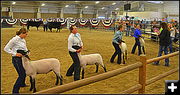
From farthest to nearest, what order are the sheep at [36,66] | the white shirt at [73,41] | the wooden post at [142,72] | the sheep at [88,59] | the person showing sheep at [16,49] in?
the sheep at [88,59]
the white shirt at [73,41]
the sheep at [36,66]
the person showing sheep at [16,49]
the wooden post at [142,72]

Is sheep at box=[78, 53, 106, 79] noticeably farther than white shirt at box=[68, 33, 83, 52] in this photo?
Yes

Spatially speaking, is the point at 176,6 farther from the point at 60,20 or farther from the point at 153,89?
the point at 153,89

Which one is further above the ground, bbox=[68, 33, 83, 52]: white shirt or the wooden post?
bbox=[68, 33, 83, 52]: white shirt

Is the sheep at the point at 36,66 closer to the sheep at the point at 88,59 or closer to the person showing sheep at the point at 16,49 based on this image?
the person showing sheep at the point at 16,49

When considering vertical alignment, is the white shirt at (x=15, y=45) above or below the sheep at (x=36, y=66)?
above

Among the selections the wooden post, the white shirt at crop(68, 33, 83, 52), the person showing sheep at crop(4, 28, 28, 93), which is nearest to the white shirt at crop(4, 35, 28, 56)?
the person showing sheep at crop(4, 28, 28, 93)

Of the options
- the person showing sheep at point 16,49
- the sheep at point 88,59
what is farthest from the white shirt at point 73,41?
the person showing sheep at point 16,49

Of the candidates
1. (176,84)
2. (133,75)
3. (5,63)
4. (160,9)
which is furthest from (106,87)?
(160,9)

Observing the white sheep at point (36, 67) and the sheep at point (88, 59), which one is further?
the sheep at point (88, 59)

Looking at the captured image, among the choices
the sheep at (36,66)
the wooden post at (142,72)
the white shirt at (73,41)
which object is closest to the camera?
the wooden post at (142,72)

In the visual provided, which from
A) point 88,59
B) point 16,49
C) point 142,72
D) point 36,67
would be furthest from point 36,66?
point 142,72

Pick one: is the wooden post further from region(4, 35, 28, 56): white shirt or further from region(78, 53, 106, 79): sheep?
region(4, 35, 28, 56): white shirt

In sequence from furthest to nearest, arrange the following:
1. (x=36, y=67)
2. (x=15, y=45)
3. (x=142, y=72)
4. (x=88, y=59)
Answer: (x=88, y=59) → (x=36, y=67) → (x=15, y=45) → (x=142, y=72)

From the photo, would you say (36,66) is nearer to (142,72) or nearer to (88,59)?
(88,59)
